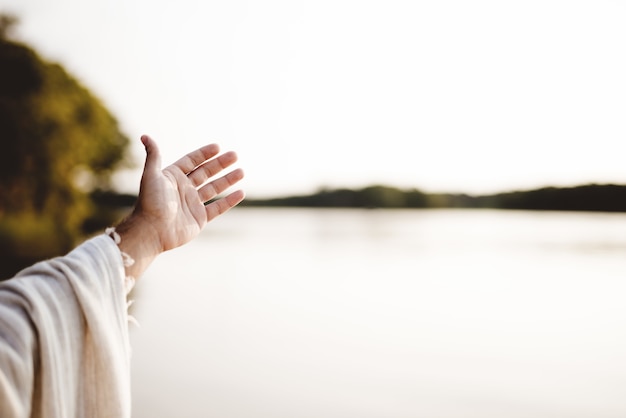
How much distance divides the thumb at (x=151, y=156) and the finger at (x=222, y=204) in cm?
31

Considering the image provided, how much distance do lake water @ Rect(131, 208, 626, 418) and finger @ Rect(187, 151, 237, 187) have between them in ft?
9.02

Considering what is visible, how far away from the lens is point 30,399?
114 centimetres

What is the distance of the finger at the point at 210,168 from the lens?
75.5 inches

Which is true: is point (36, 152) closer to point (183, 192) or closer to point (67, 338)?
point (183, 192)

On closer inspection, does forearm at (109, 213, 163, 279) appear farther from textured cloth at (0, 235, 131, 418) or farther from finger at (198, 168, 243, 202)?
finger at (198, 168, 243, 202)

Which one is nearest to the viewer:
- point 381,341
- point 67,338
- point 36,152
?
point 67,338

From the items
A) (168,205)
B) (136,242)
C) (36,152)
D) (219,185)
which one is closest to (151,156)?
(168,205)

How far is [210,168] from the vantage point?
77.7 inches

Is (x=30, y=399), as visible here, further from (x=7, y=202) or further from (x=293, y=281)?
(x=7, y=202)

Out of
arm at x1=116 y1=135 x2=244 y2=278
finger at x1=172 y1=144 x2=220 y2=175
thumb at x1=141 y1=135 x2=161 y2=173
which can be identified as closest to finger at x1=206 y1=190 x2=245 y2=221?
arm at x1=116 y1=135 x2=244 y2=278

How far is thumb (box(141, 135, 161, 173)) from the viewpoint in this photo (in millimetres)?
1599

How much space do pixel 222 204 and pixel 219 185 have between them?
2.9 inches

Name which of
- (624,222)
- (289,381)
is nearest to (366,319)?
(289,381)

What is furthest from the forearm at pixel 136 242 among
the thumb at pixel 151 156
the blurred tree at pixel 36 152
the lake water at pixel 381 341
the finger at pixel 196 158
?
the blurred tree at pixel 36 152
